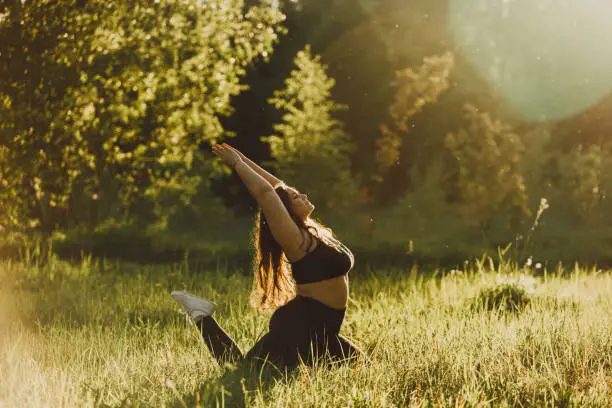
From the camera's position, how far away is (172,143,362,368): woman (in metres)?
5.24

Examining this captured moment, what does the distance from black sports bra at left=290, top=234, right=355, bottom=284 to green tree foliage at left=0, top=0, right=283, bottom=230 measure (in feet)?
21.9

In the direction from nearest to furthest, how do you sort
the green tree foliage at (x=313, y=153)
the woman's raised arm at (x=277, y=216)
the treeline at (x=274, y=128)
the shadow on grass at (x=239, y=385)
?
1. the shadow on grass at (x=239, y=385)
2. the woman's raised arm at (x=277, y=216)
3. the treeline at (x=274, y=128)
4. the green tree foliage at (x=313, y=153)

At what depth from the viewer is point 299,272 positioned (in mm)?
5312

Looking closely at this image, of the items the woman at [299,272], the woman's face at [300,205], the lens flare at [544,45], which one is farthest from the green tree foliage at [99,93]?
the lens flare at [544,45]

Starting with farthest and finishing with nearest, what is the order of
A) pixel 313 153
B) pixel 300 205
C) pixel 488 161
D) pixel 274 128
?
pixel 274 128 < pixel 488 161 < pixel 313 153 < pixel 300 205

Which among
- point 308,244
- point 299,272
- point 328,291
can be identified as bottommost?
point 328,291

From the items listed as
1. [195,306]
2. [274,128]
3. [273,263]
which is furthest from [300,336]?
[274,128]

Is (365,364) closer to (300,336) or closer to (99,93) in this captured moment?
(300,336)

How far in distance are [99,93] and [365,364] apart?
7.68 m

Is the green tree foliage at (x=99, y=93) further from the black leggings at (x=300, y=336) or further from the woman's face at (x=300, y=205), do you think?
the black leggings at (x=300, y=336)

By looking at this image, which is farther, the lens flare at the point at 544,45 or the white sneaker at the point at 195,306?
the lens flare at the point at 544,45

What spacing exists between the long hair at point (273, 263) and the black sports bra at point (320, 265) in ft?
0.38

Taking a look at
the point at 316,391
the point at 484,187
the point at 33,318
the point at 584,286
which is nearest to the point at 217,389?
the point at 316,391

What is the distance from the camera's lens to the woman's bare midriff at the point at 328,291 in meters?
5.36
